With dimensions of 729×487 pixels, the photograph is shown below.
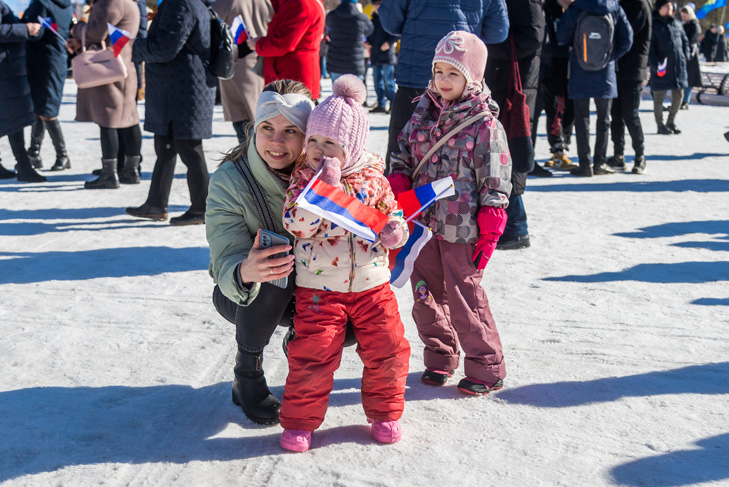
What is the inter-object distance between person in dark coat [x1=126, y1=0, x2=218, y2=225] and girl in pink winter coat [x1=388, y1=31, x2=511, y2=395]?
2.54 m

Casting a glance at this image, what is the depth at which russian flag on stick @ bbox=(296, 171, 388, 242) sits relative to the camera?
238cm

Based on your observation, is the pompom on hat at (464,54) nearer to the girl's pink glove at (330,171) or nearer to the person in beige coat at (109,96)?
the girl's pink glove at (330,171)

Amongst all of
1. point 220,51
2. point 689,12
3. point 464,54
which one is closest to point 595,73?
point 220,51

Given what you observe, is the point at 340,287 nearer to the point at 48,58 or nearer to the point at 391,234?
the point at 391,234

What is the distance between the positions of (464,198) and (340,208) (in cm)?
77

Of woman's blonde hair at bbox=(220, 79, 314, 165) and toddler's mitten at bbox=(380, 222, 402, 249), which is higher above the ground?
woman's blonde hair at bbox=(220, 79, 314, 165)

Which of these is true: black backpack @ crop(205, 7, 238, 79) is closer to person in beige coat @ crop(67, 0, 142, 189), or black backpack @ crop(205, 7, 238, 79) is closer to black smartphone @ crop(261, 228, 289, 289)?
person in beige coat @ crop(67, 0, 142, 189)

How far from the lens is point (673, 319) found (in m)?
3.81

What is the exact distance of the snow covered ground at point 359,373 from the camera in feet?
8.04

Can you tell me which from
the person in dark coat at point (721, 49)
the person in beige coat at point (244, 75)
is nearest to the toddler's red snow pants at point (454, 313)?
the person in beige coat at point (244, 75)

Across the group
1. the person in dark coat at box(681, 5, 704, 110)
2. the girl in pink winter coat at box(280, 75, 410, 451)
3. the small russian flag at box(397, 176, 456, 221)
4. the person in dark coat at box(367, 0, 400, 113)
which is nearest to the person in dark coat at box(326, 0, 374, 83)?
the person in dark coat at box(367, 0, 400, 113)

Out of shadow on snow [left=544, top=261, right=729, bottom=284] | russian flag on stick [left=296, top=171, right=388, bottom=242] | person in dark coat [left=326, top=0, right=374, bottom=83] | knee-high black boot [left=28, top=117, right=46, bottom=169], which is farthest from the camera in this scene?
person in dark coat [left=326, top=0, right=374, bottom=83]

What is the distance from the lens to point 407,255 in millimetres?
2814

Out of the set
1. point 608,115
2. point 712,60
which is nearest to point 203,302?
point 608,115
